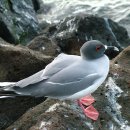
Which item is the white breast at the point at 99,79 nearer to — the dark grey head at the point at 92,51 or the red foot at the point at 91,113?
Answer: the dark grey head at the point at 92,51

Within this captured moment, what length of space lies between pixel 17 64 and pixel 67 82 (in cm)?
145

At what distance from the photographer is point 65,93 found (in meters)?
6.05

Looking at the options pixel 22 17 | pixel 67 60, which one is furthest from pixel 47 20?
pixel 67 60

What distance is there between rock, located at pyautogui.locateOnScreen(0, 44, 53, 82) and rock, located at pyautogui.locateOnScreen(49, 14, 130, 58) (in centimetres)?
307

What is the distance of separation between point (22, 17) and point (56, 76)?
21.9ft

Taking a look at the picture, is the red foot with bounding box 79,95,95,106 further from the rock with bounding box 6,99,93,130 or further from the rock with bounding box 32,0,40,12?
the rock with bounding box 32,0,40,12

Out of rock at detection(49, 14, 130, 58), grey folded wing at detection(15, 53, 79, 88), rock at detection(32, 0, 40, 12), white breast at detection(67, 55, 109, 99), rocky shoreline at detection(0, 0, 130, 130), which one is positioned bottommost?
rock at detection(32, 0, 40, 12)

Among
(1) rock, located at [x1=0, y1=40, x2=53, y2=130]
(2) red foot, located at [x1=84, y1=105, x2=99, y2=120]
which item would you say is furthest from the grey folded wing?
(1) rock, located at [x1=0, y1=40, x2=53, y2=130]

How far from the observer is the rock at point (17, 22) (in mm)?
10875

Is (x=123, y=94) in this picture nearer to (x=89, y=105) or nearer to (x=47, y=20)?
(x=89, y=105)

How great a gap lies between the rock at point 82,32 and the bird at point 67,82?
4.12 m

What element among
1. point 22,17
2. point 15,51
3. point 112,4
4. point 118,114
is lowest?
point 112,4

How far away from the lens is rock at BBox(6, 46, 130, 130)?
5833 millimetres

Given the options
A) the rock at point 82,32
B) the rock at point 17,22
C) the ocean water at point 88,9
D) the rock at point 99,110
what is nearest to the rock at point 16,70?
the rock at point 99,110
